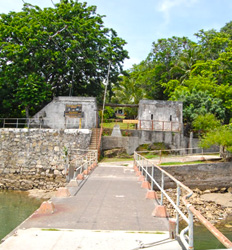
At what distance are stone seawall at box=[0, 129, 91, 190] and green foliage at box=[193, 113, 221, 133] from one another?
10.8m

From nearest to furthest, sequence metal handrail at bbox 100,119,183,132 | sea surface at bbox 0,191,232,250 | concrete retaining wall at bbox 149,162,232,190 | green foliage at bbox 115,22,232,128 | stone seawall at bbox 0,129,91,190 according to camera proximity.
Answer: sea surface at bbox 0,191,232,250 < concrete retaining wall at bbox 149,162,232,190 < stone seawall at bbox 0,129,91,190 < metal handrail at bbox 100,119,183,132 < green foliage at bbox 115,22,232,128

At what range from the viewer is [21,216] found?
13578 mm

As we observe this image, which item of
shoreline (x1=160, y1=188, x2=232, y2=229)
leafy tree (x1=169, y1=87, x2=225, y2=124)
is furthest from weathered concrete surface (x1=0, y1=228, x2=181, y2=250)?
leafy tree (x1=169, y1=87, x2=225, y2=124)

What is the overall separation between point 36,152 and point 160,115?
12.4 metres

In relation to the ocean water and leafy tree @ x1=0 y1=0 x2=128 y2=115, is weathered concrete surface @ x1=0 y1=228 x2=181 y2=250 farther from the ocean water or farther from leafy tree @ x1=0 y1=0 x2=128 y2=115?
leafy tree @ x1=0 y1=0 x2=128 y2=115

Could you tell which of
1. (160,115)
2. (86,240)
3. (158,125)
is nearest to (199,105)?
(160,115)

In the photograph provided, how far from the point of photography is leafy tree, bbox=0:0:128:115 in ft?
Result: 81.6

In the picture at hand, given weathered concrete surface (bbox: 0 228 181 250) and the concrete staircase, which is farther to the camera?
the concrete staircase

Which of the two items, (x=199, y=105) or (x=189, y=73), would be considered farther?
(x=189, y=73)

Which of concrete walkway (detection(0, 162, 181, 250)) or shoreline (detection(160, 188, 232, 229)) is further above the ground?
concrete walkway (detection(0, 162, 181, 250))

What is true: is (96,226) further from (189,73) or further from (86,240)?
(189,73)

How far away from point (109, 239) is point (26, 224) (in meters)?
1.83

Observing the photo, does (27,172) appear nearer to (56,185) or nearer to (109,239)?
(56,185)

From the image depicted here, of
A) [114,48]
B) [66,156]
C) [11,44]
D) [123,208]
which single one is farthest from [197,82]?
[123,208]
